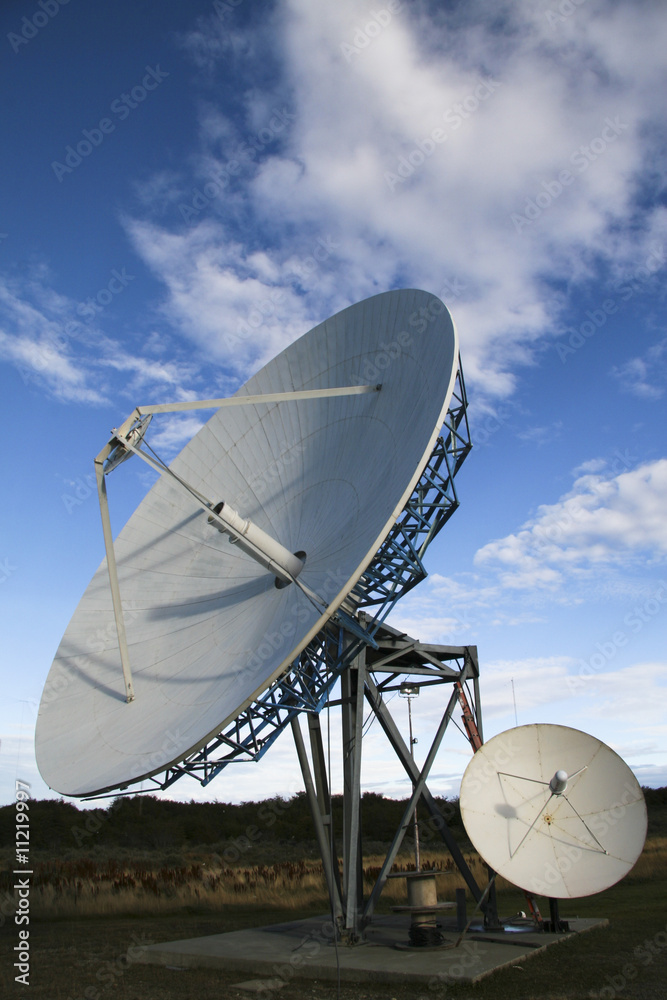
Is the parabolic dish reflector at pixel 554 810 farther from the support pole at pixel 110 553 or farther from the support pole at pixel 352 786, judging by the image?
the support pole at pixel 110 553

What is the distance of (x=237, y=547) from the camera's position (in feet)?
66.5

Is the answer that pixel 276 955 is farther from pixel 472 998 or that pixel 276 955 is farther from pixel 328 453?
pixel 328 453

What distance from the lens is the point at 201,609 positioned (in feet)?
65.1

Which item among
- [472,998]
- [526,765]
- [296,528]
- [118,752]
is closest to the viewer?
[472,998]

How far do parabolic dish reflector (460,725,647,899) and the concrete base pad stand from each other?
1.91 m

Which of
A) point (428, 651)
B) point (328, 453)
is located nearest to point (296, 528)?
point (328, 453)

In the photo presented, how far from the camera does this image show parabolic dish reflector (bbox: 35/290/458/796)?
15.0 metres

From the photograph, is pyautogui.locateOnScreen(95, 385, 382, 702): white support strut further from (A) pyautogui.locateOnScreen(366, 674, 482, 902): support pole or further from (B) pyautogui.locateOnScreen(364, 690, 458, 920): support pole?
(B) pyautogui.locateOnScreen(364, 690, 458, 920): support pole

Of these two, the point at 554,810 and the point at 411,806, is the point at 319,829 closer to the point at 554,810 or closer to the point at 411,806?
the point at 411,806

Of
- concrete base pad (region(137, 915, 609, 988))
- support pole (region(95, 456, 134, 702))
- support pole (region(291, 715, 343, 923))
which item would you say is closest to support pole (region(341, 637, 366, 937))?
support pole (region(291, 715, 343, 923))

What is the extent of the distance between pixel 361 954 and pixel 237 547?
34.0 feet

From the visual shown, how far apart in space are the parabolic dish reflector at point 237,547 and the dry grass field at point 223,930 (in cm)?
472

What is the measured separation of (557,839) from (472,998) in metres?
5.06

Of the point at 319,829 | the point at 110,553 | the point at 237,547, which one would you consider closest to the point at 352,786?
the point at 319,829
